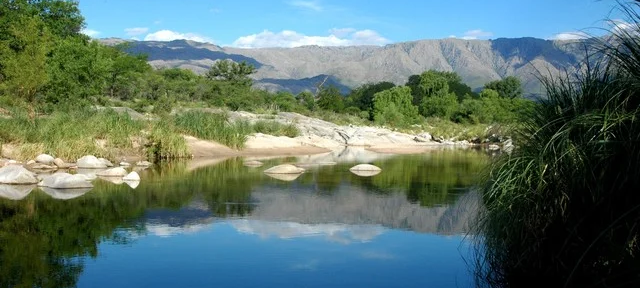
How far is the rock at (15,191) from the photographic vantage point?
16.0 m

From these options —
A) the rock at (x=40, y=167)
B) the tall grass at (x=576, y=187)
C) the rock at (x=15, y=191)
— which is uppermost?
the tall grass at (x=576, y=187)

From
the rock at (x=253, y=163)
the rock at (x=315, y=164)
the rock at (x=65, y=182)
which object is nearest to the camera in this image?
the rock at (x=65, y=182)

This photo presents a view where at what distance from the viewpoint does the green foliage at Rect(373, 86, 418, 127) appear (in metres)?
70.8

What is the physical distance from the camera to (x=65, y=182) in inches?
697

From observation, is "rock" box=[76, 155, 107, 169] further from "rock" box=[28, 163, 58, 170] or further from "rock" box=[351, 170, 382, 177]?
"rock" box=[351, 170, 382, 177]

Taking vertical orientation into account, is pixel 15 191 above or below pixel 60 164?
above

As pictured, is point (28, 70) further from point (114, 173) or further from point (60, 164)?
point (114, 173)

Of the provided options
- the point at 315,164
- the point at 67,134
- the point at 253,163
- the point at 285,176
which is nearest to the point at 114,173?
the point at 285,176

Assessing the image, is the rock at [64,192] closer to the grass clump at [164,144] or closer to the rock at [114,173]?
the rock at [114,173]

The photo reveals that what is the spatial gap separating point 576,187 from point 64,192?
14010 millimetres

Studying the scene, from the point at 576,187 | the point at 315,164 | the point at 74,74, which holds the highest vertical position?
the point at 74,74

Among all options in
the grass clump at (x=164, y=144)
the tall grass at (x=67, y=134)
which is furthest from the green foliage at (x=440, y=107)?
the tall grass at (x=67, y=134)

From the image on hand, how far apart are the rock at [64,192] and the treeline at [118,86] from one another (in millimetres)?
10896

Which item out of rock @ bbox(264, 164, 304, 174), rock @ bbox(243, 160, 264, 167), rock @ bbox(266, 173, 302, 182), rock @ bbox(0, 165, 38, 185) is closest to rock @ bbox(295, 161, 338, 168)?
rock @ bbox(243, 160, 264, 167)
